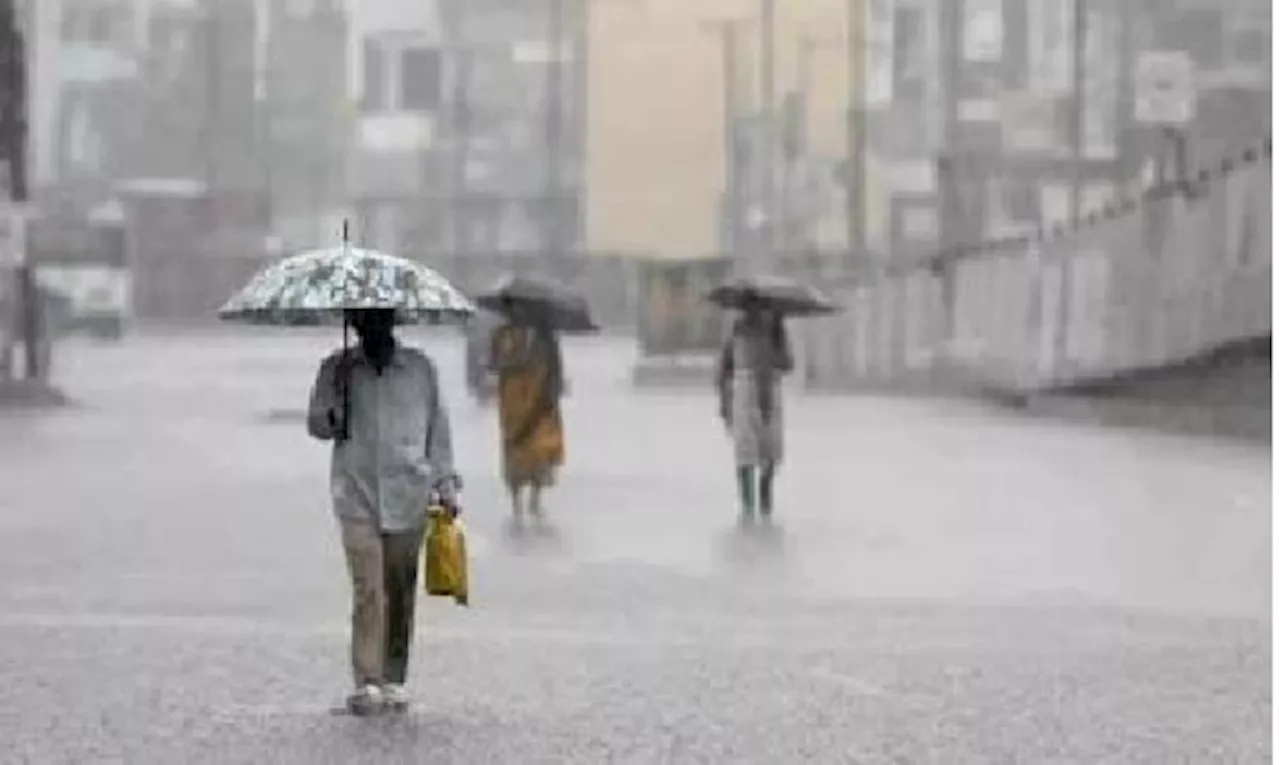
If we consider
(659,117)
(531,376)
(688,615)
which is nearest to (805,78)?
(659,117)

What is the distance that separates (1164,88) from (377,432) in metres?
19.4

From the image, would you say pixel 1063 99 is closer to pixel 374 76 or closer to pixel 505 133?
pixel 505 133

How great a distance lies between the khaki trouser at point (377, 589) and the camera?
1098 centimetres

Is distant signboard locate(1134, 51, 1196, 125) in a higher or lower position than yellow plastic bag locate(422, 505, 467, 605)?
higher

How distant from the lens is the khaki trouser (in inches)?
432

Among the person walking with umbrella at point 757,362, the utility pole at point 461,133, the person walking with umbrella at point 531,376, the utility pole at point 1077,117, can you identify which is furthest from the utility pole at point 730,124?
the person walking with umbrella at point 757,362

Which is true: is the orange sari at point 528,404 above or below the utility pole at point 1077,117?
below

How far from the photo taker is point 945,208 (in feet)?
174

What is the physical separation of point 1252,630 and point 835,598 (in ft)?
7.39

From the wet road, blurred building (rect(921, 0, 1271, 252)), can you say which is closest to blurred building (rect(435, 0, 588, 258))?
blurred building (rect(921, 0, 1271, 252))

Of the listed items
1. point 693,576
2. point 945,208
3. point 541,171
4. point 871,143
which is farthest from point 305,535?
point 541,171

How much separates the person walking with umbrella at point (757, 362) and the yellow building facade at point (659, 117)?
2409 inches

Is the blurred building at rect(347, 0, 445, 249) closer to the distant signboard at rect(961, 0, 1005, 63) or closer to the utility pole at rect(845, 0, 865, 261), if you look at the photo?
the utility pole at rect(845, 0, 865, 261)

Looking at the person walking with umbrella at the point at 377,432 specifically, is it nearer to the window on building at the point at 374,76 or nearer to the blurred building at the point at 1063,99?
the blurred building at the point at 1063,99
